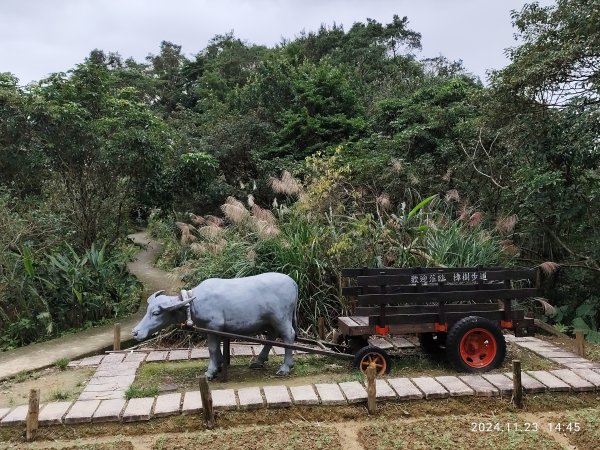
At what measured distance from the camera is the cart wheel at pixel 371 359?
4633mm

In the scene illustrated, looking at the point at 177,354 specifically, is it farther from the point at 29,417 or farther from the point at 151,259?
the point at 151,259

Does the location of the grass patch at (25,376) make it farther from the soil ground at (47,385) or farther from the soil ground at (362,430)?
the soil ground at (362,430)

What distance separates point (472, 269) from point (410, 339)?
49.1 inches

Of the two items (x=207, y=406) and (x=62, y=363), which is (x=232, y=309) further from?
(x=62, y=363)

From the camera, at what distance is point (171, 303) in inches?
169

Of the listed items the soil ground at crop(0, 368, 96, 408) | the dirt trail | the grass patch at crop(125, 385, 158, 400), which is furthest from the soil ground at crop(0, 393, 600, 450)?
the dirt trail

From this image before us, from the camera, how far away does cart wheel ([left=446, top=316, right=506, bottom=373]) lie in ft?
15.1

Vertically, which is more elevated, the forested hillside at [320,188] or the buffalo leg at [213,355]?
the forested hillside at [320,188]

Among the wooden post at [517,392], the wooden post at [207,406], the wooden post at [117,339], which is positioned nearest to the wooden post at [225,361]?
the wooden post at [207,406]

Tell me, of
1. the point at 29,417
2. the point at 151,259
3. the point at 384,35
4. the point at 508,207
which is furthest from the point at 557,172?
the point at 384,35

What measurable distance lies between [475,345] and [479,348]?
5cm
